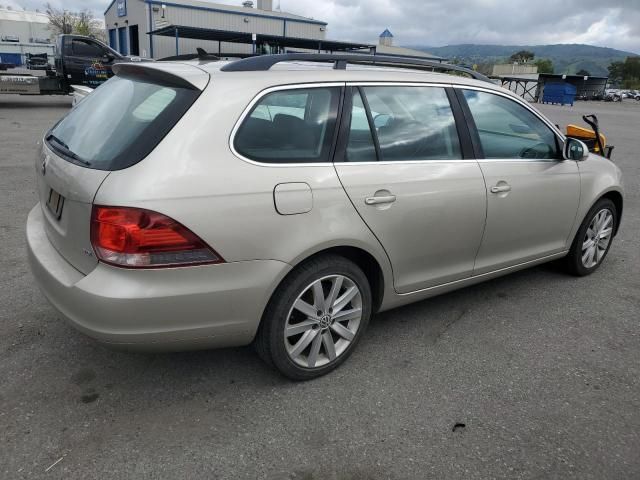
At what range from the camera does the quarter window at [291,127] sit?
2.53 meters

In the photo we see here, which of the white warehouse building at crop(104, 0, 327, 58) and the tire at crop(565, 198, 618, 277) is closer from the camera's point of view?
the tire at crop(565, 198, 618, 277)

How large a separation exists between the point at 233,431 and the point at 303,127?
153 centimetres

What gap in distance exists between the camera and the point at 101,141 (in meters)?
2.56

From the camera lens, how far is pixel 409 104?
125 inches

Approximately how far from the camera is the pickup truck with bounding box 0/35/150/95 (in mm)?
14961

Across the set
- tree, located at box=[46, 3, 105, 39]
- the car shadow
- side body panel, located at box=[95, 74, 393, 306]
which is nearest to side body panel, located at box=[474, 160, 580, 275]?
the car shadow

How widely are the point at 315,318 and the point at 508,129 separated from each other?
2.03 metres

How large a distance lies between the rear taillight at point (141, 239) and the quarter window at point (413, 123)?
1.25 metres

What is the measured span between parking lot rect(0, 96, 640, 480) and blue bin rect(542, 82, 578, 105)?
35742 mm

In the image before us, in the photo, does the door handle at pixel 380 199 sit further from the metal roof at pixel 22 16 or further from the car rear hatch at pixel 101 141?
the metal roof at pixel 22 16

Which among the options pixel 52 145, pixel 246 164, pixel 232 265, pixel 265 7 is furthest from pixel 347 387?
pixel 265 7

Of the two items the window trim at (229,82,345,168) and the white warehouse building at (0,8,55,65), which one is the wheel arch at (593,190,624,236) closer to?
the window trim at (229,82,345,168)

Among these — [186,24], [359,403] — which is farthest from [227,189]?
[186,24]

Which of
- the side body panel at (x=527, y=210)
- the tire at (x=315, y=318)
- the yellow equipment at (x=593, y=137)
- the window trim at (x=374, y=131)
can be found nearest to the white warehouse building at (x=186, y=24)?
the yellow equipment at (x=593, y=137)
